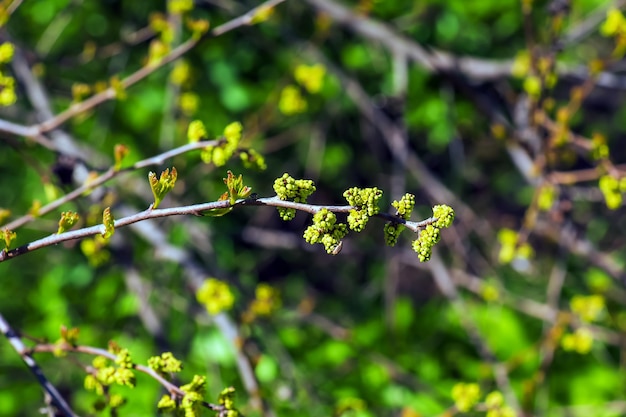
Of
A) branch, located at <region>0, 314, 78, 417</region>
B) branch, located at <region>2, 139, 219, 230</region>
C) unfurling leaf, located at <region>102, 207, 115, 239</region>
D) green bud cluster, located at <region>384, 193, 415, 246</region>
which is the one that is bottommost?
green bud cluster, located at <region>384, 193, 415, 246</region>

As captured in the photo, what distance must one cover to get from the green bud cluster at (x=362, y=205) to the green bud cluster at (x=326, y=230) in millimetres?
32

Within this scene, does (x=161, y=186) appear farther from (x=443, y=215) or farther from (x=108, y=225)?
(x=443, y=215)

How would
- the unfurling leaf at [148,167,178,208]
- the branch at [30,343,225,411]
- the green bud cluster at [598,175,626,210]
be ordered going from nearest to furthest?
the unfurling leaf at [148,167,178,208]
the branch at [30,343,225,411]
the green bud cluster at [598,175,626,210]

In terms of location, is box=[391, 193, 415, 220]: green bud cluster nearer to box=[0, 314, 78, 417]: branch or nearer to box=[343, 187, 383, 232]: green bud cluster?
box=[343, 187, 383, 232]: green bud cluster

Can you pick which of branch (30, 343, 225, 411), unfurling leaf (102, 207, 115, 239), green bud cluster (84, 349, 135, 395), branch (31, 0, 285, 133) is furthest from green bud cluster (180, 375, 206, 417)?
branch (31, 0, 285, 133)

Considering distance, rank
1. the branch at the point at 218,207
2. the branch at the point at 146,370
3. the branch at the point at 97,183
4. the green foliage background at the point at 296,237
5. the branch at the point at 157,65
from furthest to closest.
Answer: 1. the green foliage background at the point at 296,237
2. the branch at the point at 157,65
3. the branch at the point at 97,183
4. the branch at the point at 146,370
5. the branch at the point at 218,207

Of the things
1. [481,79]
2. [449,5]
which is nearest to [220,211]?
[481,79]

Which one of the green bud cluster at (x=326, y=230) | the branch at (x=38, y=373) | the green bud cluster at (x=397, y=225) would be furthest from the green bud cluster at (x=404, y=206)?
the branch at (x=38, y=373)

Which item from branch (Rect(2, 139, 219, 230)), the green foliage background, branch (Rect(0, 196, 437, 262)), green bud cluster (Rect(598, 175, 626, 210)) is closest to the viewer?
branch (Rect(0, 196, 437, 262))

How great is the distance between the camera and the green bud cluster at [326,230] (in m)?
1.13

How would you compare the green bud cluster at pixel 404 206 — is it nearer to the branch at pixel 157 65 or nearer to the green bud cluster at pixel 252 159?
the green bud cluster at pixel 252 159

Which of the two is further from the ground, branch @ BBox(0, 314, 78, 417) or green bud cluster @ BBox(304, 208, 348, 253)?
branch @ BBox(0, 314, 78, 417)

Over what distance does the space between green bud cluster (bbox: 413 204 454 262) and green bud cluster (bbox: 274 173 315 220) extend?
0.23 meters

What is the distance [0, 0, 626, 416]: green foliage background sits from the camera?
3133 mm
